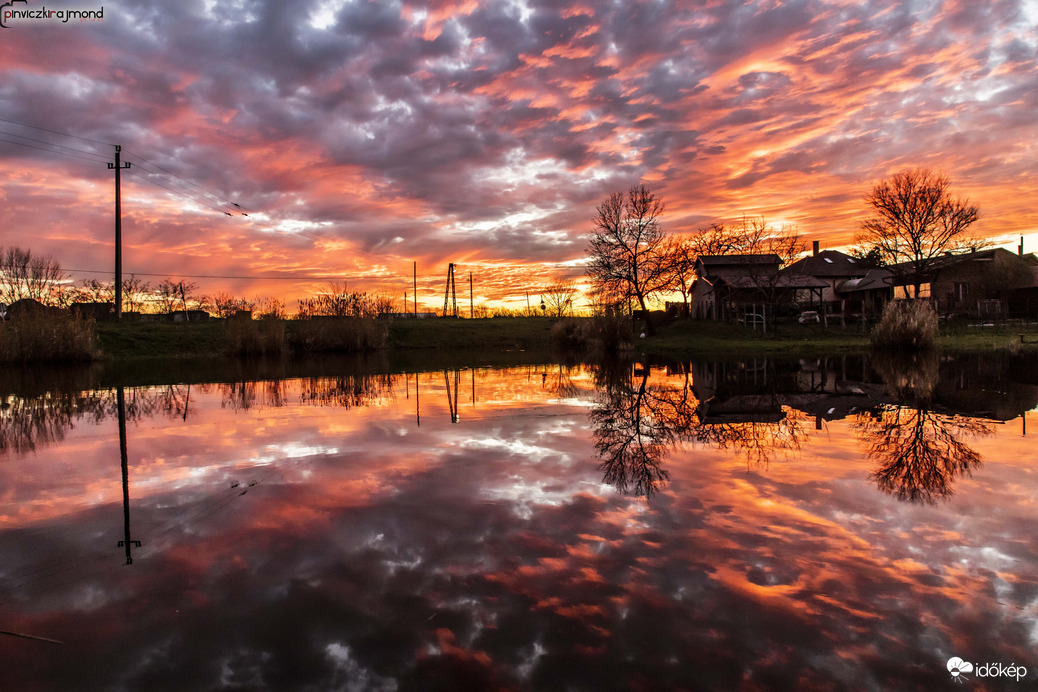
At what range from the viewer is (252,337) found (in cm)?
2950

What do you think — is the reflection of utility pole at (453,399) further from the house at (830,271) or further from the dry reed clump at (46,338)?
the house at (830,271)

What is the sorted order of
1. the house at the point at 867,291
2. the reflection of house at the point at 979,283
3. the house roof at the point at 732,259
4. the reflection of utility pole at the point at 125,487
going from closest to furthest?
1. the reflection of utility pole at the point at 125,487
2. the reflection of house at the point at 979,283
3. the house roof at the point at 732,259
4. the house at the point at 867,291

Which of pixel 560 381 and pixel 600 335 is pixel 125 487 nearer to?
pixel 560 381

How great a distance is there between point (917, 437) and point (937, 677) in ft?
19.2

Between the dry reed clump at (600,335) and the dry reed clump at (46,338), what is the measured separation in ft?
78.9

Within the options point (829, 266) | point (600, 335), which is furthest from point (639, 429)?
point (829, 266)

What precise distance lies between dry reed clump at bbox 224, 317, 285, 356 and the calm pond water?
22019mm

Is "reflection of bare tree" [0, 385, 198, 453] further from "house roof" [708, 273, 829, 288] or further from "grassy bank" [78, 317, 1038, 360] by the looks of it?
"house roof" [708, 273, 829, 288]

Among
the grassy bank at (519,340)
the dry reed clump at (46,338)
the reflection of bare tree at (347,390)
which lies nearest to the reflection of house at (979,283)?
the grassy bank at (519,340)

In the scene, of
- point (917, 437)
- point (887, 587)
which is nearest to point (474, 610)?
point (887, 587)

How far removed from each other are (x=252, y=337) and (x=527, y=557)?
29434 mm

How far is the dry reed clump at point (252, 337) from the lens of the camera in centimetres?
2936

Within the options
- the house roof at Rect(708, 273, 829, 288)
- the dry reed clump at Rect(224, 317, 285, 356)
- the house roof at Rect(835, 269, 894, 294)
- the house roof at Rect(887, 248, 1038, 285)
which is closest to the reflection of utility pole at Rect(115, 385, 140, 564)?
the dry reed clump at Rect(224, 317, 285, 356)

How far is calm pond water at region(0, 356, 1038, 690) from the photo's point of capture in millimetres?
2621
